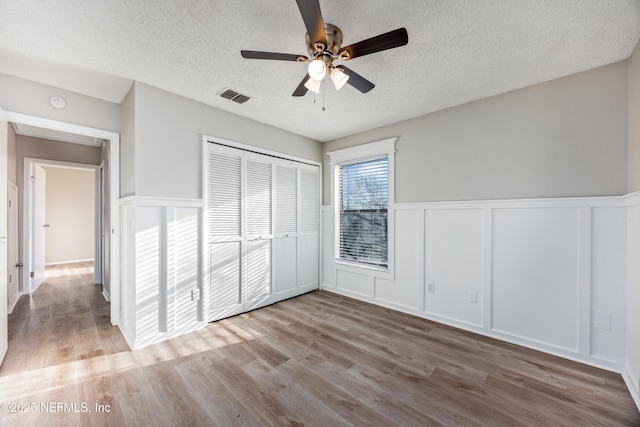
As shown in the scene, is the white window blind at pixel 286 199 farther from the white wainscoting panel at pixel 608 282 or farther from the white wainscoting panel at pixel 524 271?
the white wainscoting panel at pixel 608 282

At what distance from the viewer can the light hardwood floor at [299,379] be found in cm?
167

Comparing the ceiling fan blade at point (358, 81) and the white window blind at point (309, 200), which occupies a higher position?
the ceiling fan blade at point (358, 81)

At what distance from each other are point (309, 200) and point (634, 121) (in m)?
3.51

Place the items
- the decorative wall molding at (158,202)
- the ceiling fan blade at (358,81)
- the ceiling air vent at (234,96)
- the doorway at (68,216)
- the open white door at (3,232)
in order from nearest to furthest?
1. the ceiling fan blade at (358,81)
2. the open white door at (3,232)
3. the decorative wall molding at (158,202)
4. the ceiling air vent at (234,96)
5. the doorway at (68,216)

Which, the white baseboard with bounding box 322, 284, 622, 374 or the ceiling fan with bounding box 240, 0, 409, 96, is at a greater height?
the ceiling fan with bounding box 240, 0, 409, 96

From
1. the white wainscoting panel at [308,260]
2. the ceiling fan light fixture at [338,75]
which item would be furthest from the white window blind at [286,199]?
the ceiling fan light fixture at [338,75]

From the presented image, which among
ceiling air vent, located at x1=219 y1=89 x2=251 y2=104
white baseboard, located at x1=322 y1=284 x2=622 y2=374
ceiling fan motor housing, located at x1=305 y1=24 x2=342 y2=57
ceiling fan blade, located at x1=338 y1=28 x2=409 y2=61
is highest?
ceiling air vent, located at x1=219 y1=89 x2=251 y2=104

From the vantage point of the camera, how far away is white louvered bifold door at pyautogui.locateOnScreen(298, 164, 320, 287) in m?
4.15

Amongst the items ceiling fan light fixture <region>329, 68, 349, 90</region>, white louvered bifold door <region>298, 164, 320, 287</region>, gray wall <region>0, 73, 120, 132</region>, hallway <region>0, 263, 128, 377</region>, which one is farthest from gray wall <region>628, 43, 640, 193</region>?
gray wall <region>0, 73, 120, 132</region>

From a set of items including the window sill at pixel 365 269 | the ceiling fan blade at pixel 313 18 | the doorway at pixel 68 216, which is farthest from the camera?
the doorway at pixel 68 216

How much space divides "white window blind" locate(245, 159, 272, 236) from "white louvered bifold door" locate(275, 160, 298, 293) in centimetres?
17

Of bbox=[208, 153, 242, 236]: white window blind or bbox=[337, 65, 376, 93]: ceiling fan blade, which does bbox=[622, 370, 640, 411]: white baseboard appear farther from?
bbox=[208, 153, 242, 236]: white window blind

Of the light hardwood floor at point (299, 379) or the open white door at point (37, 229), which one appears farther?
the open white door at point (37, 229)

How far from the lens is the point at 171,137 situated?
2.72 meters
